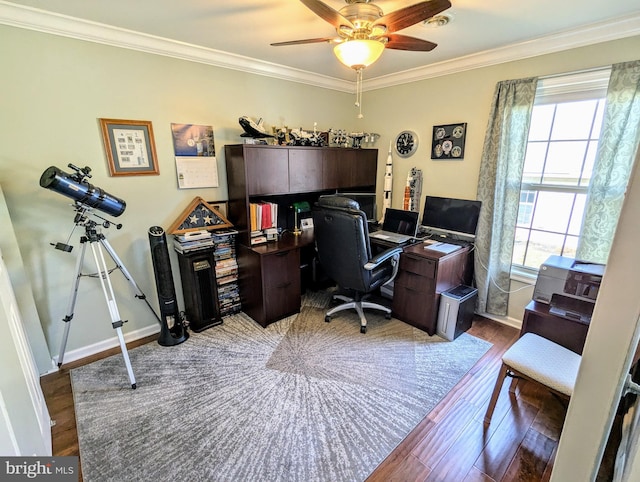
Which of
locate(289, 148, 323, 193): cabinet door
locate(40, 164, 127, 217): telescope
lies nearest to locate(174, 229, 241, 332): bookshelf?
locate(40, 164, 127, 217): telescope

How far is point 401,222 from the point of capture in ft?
9.97

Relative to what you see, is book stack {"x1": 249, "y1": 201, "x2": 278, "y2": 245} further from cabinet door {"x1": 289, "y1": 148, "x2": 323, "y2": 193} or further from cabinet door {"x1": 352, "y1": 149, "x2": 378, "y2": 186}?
cabinet door {"x1": 352, "y1": 149, "x2": 378, "y2": 186}

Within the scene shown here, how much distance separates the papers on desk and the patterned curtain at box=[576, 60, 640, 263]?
2.92 feet

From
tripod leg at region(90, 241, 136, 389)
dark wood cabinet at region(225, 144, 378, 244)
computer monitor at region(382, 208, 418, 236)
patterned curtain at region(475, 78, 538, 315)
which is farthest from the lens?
computer monitor at region(382, 208, 418, 236)

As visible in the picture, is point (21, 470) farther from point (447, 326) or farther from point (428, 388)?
point (447, 326)

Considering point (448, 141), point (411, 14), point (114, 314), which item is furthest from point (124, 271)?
point (448, 141)

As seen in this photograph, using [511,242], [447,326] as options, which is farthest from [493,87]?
[447,326]

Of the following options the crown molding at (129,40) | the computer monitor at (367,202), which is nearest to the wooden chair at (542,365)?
the computer monitor at (367,202)

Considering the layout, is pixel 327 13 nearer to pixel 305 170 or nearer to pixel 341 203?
pixel 341 203

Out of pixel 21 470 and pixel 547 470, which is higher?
pixel 21 470

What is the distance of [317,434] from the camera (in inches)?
65.1

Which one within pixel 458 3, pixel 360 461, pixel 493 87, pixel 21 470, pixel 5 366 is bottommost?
pixel 360 461

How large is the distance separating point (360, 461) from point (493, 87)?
2972 millimetres

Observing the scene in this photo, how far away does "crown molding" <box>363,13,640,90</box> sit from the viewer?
192 centimetres
